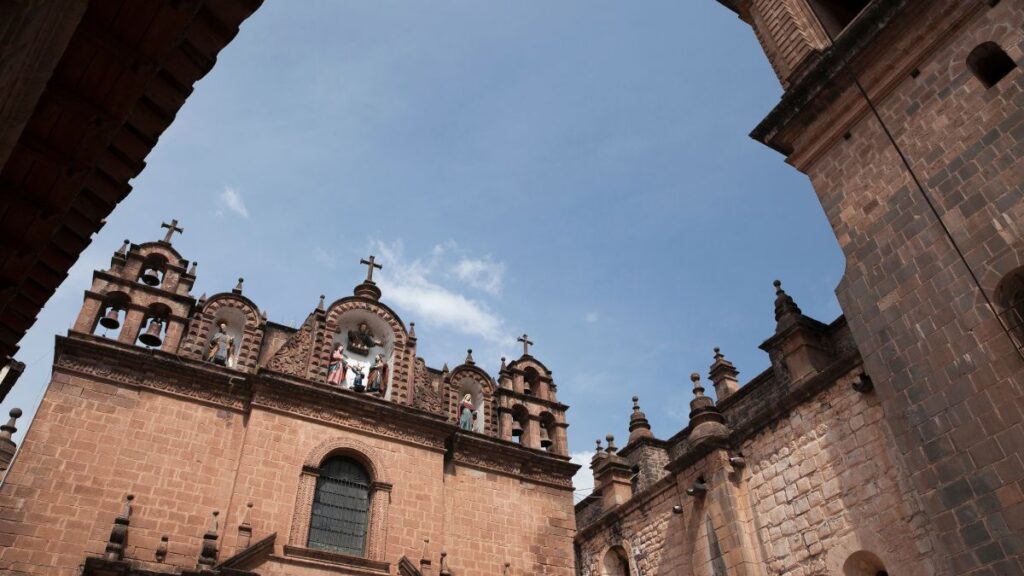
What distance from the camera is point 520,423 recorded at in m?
16.8

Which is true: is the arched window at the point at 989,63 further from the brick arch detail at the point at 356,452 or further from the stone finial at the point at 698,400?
the brick arch detail at the point at 356,452

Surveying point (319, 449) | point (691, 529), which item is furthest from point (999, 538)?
point (319, 449)

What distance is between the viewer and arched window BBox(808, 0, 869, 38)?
12430 mm

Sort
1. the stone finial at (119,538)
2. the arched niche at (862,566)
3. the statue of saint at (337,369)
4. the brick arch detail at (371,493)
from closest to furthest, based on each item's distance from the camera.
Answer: the stone finial at (119,538), the arched niche at (862,566), the brick arch detail at (371,493), the statue of saint at (337,369)

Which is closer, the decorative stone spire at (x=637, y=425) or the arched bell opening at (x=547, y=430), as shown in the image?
the arched bell opening at (x=547, y=430)

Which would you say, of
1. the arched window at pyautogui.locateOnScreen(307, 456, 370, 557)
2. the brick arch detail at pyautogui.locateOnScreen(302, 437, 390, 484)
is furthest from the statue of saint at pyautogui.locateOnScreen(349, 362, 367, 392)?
the arched window at pyautogui.locateOnScreen(307, 456, 370, 557)

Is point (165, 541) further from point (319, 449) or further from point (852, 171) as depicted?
point (852, 171)

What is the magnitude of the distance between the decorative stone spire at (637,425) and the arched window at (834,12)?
10.7 meters

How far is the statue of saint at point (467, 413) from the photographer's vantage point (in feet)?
53.1

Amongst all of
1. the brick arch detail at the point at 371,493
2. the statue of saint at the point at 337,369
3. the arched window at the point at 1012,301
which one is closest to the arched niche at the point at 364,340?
the statue of saint at the point at 337,369

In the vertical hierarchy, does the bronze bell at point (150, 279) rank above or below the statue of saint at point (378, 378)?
above

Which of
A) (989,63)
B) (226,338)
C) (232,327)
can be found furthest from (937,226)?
(232,327)

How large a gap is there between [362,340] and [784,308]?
9229 millimetres

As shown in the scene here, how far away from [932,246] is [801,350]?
467 centimetres
